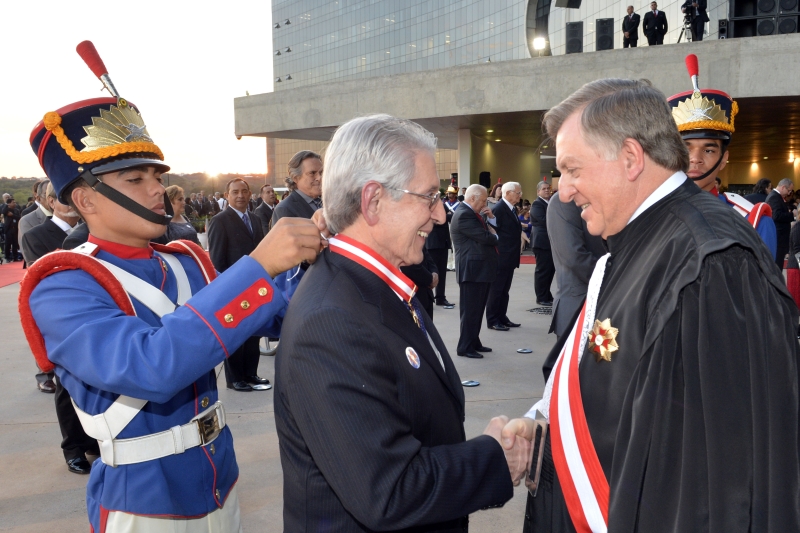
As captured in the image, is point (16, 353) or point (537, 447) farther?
point (16, 353)

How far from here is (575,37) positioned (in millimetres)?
20094

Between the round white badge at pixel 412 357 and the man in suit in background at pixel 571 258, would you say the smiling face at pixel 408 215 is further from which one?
the man in suit in background at pixel 571 258

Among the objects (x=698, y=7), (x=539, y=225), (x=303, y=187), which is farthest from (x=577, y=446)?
(x=698, y=7)

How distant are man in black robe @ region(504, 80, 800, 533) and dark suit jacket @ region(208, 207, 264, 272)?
16.2 ft

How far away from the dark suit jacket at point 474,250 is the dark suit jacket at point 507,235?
142 centimetres

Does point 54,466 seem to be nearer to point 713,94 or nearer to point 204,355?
point 204,355

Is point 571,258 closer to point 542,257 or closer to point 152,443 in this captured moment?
point 152,443

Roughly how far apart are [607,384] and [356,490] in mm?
684

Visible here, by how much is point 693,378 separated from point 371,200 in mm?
852

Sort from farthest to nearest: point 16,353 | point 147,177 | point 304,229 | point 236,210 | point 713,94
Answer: point 16,353 → point 236,210 → point 713,94 → point 147,177 → point 304,229

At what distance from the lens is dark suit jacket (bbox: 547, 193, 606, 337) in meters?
4.40

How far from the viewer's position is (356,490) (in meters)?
1.28

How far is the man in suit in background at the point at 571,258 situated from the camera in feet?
14.4

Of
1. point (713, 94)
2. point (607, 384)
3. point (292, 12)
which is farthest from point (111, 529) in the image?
point (292, 12)
